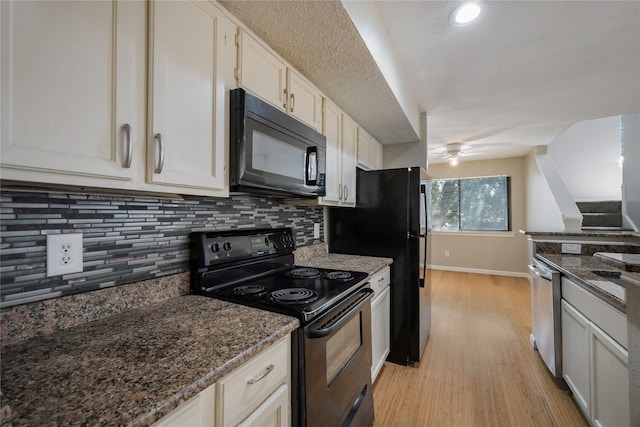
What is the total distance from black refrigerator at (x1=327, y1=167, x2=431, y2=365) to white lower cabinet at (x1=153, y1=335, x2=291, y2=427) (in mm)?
1488

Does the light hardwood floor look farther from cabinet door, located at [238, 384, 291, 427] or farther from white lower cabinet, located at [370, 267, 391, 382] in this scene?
cabinet door, located at [238, 384, 291, 427]

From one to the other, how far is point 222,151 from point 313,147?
24.3 inches

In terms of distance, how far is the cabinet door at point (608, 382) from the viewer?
1150 millimetres

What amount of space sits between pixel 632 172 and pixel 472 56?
11.5 feet

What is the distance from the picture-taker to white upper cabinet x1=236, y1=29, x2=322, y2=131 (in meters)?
1.19

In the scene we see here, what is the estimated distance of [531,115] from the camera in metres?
3.15

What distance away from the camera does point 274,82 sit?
1.36m

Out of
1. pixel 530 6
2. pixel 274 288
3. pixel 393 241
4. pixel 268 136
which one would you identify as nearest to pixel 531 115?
pixel 530 6

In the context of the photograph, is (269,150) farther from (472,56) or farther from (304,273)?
(472,56)

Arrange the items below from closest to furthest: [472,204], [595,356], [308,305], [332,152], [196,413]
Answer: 1. [196,413]
2. [308,305]
3. [595,356]
4. [332,152]
5. [472,204]

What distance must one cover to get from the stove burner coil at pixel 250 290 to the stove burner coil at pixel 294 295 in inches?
2.7

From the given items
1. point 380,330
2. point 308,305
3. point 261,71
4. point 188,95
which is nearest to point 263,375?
point 308,305

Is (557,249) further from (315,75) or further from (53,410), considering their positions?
(53,410)

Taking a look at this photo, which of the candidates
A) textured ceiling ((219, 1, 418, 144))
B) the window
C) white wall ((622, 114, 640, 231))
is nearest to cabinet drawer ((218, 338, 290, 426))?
textured ceiling ((219, 1, 418, 144))
